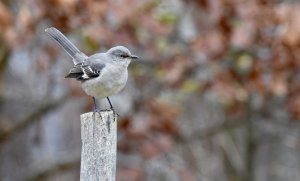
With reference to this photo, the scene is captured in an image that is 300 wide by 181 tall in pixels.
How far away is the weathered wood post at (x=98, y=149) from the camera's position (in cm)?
262

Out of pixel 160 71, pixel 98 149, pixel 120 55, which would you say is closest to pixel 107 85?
pixel 120 55

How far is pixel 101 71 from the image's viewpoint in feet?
12.4

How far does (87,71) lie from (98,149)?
1232mm

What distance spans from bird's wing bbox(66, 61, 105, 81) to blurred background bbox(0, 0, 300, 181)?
1.21 metres

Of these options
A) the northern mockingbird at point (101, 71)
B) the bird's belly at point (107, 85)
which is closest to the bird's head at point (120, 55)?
the northern mockingbird at point (101, 71)

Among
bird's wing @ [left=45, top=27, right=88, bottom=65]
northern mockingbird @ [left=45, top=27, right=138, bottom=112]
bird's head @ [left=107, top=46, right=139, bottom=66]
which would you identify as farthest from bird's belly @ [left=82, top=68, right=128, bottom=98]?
bird's wing @ [left=45, top=27, right=88, bottom=65]

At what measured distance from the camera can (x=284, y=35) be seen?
18.3 ft

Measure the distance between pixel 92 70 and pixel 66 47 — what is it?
41 cm

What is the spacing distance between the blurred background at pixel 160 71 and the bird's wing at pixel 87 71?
1.21 m

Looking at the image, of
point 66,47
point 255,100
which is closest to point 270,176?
point 255,100

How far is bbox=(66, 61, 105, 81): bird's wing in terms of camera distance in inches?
149

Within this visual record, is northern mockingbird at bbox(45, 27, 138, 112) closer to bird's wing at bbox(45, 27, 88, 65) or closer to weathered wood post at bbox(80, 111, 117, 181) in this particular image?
bird's wing at bbox(45, 27, 88, 65)

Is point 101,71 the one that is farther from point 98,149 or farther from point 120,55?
point 98,149

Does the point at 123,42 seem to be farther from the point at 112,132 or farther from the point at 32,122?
the point at 112,132
